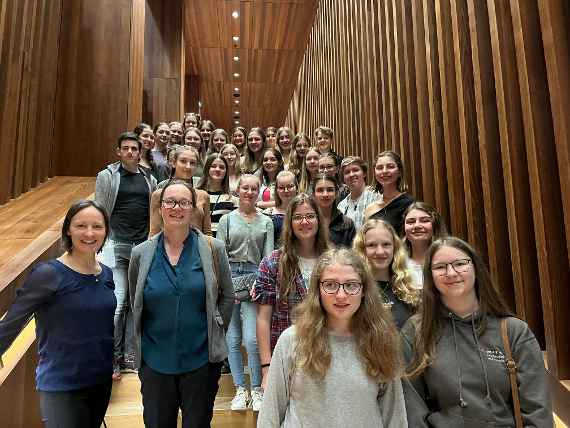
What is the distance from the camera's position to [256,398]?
206 cm

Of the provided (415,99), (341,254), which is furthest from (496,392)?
(415,99)

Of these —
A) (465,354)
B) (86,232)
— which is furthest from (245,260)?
(465,354)

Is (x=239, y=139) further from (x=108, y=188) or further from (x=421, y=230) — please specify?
(x=421, y=230)

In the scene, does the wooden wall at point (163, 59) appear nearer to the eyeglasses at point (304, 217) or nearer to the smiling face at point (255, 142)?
the smiling face at point (255, 142)

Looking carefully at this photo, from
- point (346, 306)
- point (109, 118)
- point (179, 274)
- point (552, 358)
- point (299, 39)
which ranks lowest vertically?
point (552, 358)

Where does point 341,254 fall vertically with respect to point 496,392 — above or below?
above

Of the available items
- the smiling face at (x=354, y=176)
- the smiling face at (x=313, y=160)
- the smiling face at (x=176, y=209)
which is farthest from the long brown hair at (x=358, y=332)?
the smiling face at (x=313, y=160)

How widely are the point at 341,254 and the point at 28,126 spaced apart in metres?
3.53

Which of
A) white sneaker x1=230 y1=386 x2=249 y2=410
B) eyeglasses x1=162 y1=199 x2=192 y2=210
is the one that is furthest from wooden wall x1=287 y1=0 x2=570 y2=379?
→ eyeglasses x1=162 y1=199 x2=192 y2=210

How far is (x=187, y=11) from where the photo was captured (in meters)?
7.48

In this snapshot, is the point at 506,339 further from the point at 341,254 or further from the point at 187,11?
the point at 187,11

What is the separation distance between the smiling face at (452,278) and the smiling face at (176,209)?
0.94 m

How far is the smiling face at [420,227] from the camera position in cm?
202

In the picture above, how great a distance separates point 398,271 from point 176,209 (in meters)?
0.92
